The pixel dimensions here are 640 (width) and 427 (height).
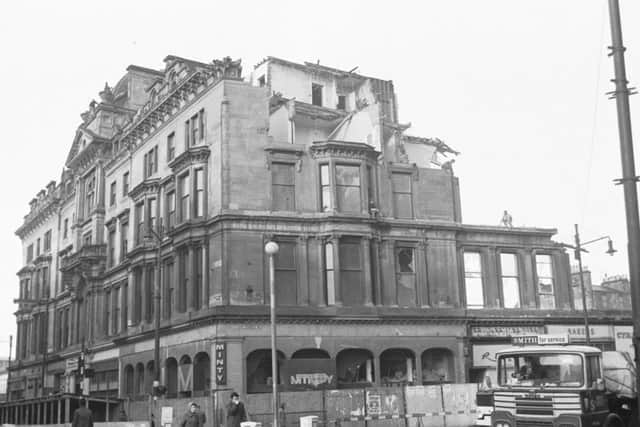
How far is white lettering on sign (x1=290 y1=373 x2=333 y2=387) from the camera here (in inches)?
1431

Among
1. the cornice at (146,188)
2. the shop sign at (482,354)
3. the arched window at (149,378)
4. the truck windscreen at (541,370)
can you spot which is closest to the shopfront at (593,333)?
the shop sign at (482,354)

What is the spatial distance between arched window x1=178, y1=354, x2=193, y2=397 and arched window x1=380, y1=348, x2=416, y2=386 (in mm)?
9615

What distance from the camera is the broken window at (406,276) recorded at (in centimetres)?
4097

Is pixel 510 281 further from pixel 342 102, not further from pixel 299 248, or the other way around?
pixel 342 102

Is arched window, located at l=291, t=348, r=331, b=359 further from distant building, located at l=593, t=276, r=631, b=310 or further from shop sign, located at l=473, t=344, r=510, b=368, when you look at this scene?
distant building, located at l=593, t=276, r=631, b=310

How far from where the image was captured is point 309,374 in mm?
36719

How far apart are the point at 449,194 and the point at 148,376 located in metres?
19.6

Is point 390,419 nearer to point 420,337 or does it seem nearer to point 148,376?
point 420,337

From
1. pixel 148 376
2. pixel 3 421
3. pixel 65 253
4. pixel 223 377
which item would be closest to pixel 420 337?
pixel 223 377

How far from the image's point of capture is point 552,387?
18156mm

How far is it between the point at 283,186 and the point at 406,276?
27.0 feet

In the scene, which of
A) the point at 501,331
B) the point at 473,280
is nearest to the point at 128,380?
the point at 473,280

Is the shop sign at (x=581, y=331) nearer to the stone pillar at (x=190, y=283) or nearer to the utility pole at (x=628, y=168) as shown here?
the stone pillar at (x=190, y=283)

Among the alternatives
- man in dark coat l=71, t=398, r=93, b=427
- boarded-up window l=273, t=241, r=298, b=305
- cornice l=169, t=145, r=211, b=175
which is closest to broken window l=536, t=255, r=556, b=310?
boarded-up window l=273, t=241, r=298, b=305
